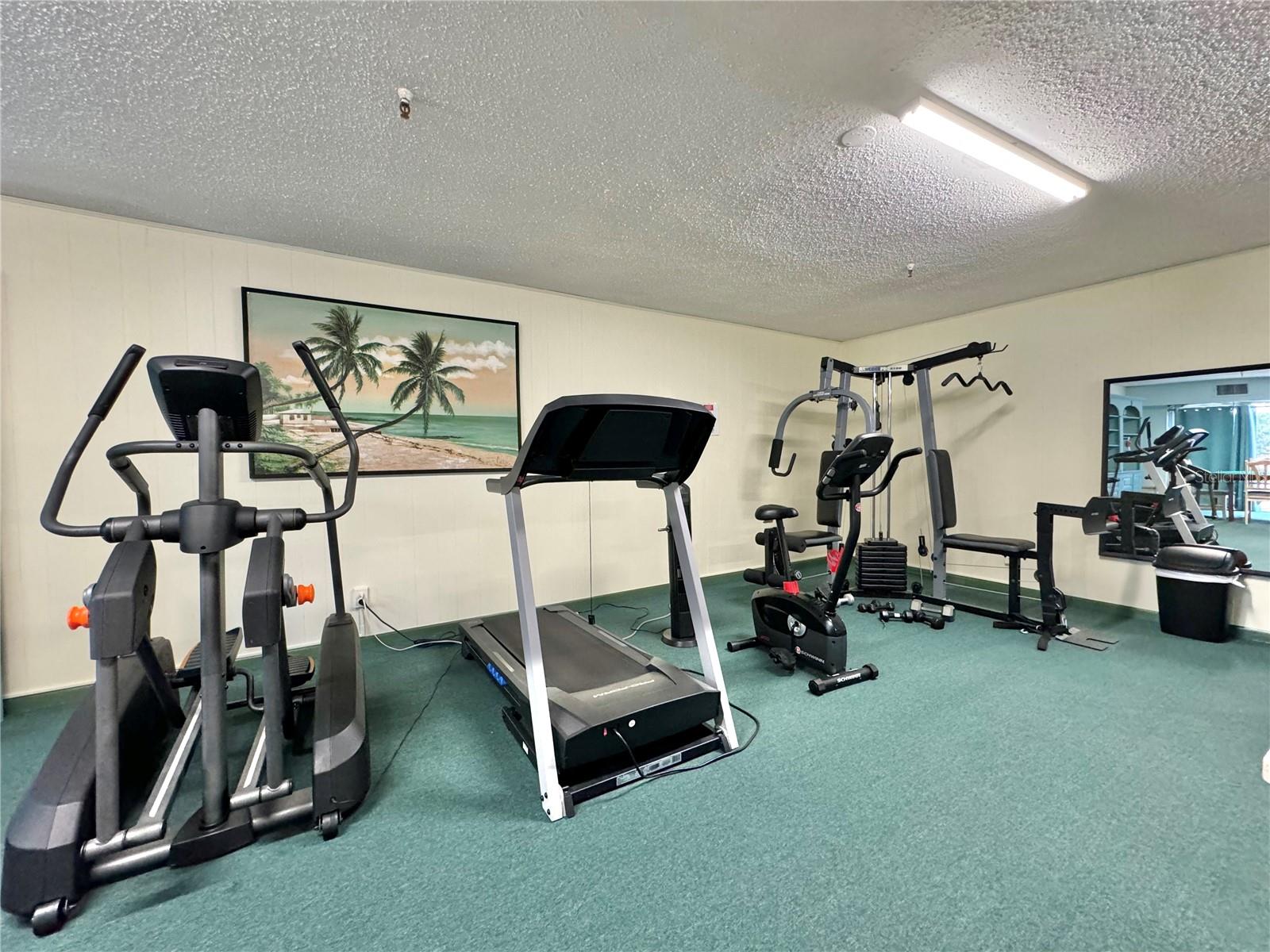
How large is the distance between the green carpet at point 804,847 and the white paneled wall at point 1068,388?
5.62 feet

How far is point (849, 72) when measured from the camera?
1.70m

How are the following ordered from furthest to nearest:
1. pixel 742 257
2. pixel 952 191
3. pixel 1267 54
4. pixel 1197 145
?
pixel 742 257
pixel 952 191
pixel 1197 145
pixel 1267 54

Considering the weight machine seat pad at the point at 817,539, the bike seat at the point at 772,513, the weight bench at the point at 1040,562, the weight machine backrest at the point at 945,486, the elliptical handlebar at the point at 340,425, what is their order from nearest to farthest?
the elliptical handlebar at the point at 340,425, the weight bench at the point at 1040,562, the bike seat at the point at 772,513, the weight machine seat pad at the point at 817,539, the weight machine backrest at the point at 945,486

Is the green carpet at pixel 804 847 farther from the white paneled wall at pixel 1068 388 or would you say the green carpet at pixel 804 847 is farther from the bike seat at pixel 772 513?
the white paneled wall at pixel 1068 388

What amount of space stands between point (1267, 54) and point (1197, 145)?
57 cm

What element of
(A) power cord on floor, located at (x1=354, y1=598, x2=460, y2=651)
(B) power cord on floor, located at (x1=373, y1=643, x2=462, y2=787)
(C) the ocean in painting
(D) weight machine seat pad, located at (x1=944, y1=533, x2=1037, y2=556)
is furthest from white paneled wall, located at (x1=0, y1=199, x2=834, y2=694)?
(D) weight machine seat pad, located at (x1=944, y1=533, x2=1037, y2=556)

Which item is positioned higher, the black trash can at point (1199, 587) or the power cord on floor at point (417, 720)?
the black trash can at point (1199, 587)

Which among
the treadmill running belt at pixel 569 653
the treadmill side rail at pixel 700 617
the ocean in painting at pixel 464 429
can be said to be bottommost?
the treadmill running belt at pixel 569 653

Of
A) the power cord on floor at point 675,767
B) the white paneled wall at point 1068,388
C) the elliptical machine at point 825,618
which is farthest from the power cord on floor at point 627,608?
the white paneled wall at point 1068,388

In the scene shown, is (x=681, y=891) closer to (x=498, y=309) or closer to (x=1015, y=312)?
(x=498, y=309)

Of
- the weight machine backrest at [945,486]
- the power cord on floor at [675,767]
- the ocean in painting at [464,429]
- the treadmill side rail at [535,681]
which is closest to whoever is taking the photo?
the treadmill side rail at [535,681]

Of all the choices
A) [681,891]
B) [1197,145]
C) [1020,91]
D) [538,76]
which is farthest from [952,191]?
[681,891]

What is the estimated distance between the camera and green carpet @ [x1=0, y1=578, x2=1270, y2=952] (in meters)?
1.27

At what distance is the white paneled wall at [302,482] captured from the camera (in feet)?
8.05
